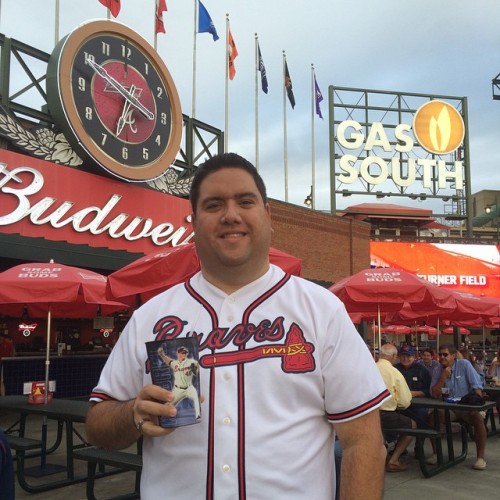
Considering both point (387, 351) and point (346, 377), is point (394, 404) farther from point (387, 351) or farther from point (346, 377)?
point (346, 377)

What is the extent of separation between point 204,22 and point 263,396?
20.6 m

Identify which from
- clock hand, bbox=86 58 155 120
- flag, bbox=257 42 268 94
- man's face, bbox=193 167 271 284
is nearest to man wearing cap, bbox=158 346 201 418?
man's face, bbox=193 167 271 284

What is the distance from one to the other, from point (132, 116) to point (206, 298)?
13.8 m

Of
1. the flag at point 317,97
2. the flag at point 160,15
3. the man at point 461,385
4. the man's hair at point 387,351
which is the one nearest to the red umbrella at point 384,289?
the man's hair at point 387,351

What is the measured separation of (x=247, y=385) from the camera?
1700mm

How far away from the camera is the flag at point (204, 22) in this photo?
20156 mm

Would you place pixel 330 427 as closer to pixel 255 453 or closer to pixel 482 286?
pixel 255 453

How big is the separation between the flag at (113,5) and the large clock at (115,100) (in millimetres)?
1223

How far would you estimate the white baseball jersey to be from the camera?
164 centimetres

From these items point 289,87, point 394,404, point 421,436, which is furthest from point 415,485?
point 289,87

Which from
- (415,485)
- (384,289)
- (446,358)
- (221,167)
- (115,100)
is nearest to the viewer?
(221,167)

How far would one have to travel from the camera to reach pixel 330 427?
176cm

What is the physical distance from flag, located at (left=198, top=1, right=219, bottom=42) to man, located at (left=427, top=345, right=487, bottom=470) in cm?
1527

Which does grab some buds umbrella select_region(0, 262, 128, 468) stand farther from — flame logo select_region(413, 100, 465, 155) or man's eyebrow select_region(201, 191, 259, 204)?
flame logo select_region(413, 100, 465, 155)
